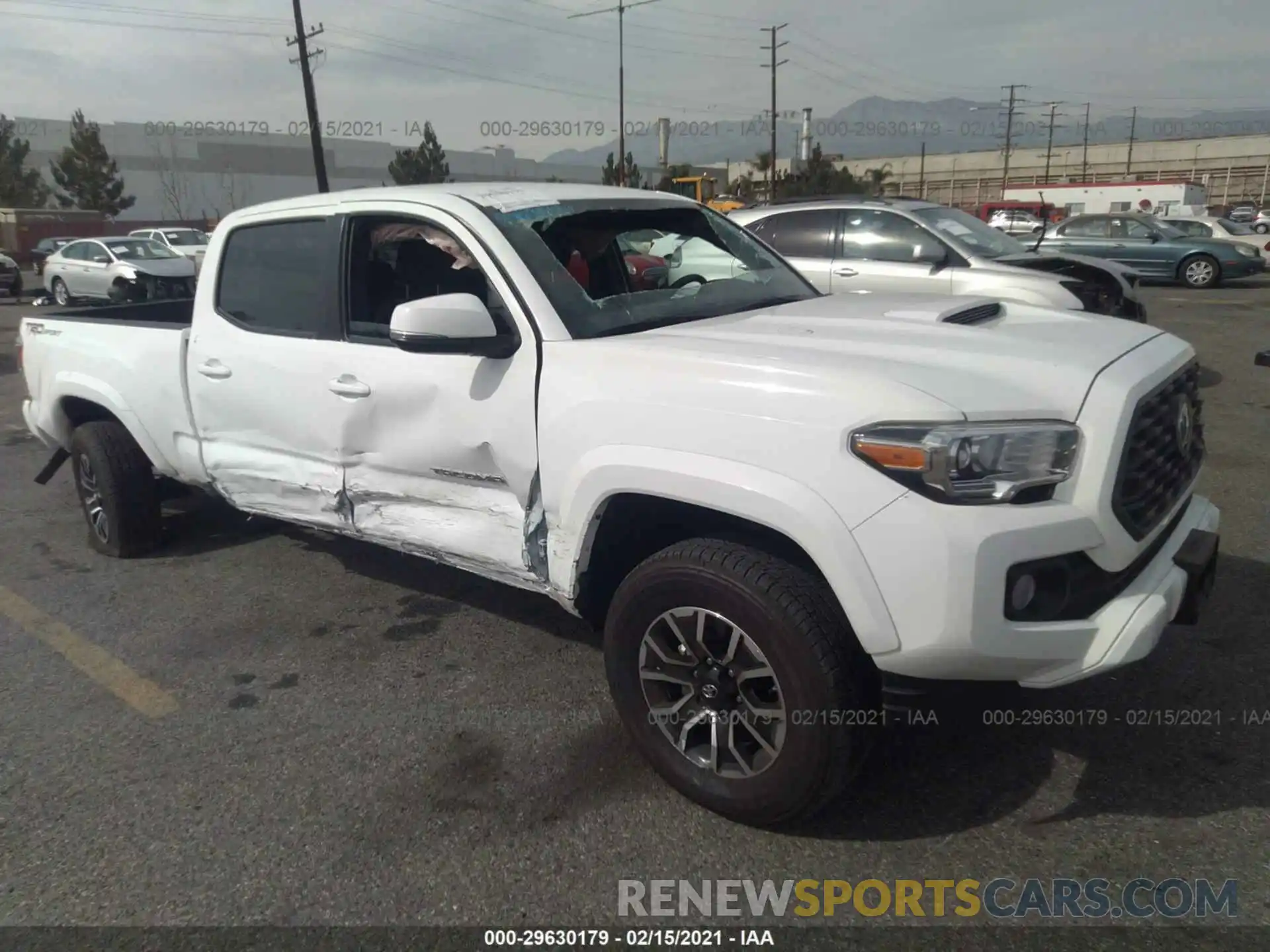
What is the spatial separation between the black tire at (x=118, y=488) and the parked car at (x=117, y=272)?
15.1 metres

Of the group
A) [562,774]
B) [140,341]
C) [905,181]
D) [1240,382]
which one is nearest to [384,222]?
[140,341]

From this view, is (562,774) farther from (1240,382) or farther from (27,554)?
(1240,382)

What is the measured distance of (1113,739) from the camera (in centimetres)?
311

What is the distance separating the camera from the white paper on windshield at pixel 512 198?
348 centimetres

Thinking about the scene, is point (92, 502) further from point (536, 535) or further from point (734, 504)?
point (734, 504)

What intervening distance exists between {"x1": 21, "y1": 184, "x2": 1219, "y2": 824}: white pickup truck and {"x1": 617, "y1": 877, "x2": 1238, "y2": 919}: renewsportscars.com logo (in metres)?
0.23

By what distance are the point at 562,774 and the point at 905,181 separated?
9280 centimetres

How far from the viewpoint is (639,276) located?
12.7ft

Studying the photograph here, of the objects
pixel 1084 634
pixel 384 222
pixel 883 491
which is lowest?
pixel 1084 634

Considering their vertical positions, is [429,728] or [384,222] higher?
[384,222]

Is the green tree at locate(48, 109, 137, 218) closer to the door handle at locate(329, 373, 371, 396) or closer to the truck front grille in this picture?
the door handle at locate(329, 373, 371, 396)

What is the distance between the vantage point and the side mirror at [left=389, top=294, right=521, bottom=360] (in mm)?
2936

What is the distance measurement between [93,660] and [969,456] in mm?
3589

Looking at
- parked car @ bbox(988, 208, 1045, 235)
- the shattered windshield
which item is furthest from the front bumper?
parked car @ bbox(988, 208, 1045, 235)
